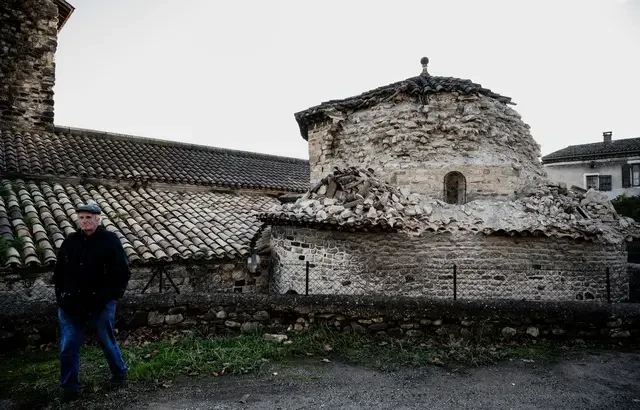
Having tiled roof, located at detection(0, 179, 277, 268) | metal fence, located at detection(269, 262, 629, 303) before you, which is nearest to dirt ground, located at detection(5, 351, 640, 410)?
metal fence, located at detection(269, 262, 629, 303)

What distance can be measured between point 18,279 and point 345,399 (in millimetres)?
6361

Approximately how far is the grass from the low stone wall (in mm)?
228

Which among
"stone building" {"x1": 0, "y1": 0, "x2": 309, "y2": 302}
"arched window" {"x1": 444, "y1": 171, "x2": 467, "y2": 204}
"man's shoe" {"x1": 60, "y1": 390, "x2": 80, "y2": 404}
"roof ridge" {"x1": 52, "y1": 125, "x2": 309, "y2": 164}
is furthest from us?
"roof ridge" {"x1": 52, "y1": 125, "x2": 309, "y2": 164}

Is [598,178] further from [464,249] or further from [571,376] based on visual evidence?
[571,376]

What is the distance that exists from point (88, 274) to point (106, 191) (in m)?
7.52

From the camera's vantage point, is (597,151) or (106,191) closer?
(106,191)

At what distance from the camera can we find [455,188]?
887cm

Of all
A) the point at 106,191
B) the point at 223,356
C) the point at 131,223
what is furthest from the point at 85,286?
the point at 106,191

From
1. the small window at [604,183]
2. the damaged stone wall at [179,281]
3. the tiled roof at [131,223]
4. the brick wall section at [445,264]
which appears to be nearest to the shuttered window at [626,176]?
the small window at [604,183]

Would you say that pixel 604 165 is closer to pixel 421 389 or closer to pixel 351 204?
pixel 351 204

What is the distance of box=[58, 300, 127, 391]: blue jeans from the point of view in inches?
141

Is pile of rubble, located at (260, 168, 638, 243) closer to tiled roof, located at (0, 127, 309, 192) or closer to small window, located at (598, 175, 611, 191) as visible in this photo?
tiled roof, located at (0, 127, 309, 192)

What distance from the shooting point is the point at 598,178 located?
25.1 m

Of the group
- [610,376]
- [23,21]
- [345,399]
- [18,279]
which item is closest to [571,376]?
[610,376]
